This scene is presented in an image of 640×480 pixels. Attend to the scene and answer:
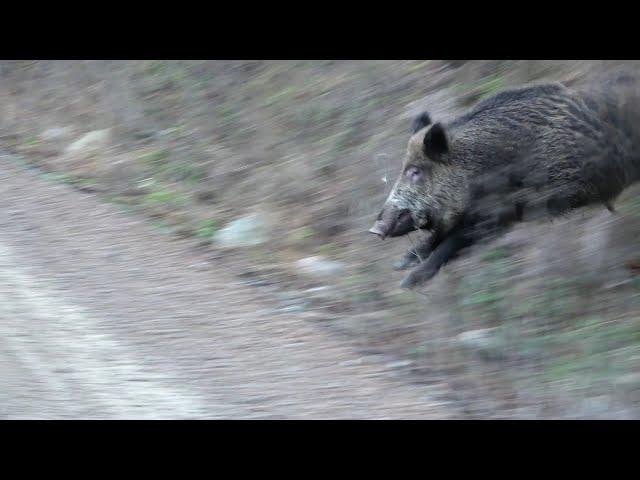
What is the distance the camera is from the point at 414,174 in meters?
8.23

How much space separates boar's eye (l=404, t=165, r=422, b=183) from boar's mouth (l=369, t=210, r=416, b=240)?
0.37m

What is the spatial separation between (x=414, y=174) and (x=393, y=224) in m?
0.62

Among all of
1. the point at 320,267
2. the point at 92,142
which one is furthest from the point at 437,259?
the point at 92,142

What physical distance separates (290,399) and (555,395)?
6.36 feet

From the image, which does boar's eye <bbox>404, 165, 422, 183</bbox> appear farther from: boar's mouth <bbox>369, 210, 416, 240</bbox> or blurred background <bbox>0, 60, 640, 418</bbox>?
blurred background <bbox>0, 60, 640, 418</bbox>

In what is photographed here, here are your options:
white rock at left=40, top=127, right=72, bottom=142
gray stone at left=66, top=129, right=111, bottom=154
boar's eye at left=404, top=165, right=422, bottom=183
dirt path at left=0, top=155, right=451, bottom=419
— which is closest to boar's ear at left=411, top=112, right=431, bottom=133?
boar's eye at left=404, top=165, right=422, bottom=183

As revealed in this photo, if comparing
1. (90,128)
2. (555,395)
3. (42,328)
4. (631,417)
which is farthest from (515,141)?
(90,128)

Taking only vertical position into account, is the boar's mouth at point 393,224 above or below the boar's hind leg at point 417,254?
above

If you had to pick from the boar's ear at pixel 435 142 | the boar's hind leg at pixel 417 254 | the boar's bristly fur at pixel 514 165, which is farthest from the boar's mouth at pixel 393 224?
the boar's ear at pixel 435 142

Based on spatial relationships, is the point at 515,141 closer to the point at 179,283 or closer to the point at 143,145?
the point at 179,283

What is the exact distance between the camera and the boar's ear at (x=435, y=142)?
7.93 meters

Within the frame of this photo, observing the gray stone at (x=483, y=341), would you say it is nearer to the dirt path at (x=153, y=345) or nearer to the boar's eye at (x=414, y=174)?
the dirt path at (x=153, y=345)

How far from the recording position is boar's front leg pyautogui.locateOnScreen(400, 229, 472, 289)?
7.88 m

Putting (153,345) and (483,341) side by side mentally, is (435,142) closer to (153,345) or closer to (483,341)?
(483,341)
